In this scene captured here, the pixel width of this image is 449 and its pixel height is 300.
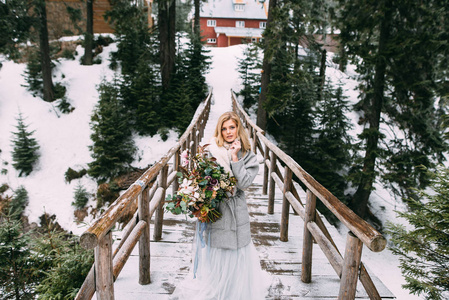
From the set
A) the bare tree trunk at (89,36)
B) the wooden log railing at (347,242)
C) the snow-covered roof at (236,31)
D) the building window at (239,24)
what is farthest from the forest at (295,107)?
the building window at (239,24)

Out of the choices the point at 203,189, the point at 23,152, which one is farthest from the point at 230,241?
the point at 23,152

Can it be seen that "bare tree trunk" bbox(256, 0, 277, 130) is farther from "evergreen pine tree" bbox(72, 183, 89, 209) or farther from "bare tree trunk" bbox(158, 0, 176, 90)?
"evergreen pine tree" bbox(72, 183, 89, 209)

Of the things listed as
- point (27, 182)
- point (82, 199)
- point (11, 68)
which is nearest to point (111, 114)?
point (82, 199)

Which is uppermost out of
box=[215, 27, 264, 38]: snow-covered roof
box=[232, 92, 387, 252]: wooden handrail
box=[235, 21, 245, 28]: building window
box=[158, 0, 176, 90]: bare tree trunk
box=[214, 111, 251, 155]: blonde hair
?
box=[235, 21, 245, 28]: building window

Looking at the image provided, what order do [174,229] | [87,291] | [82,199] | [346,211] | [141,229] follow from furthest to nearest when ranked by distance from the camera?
[82,199]
[174,229]
[141,229]
[346,211]
[87,291]

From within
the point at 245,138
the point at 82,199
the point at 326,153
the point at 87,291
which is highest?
the point at 245,138

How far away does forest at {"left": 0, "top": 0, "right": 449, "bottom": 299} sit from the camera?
180 inches

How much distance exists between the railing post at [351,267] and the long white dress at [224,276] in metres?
0.90

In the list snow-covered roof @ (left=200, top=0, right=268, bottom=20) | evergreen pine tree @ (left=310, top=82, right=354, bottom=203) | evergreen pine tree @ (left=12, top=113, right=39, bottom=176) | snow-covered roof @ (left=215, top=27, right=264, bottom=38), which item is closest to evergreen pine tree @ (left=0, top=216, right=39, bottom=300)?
evergreen pine tree @ (left=12, top=113, right=39, bottom=176)

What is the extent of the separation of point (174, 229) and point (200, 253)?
72.8 inches

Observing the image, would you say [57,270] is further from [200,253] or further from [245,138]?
[245,138]

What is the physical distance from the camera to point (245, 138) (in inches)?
112

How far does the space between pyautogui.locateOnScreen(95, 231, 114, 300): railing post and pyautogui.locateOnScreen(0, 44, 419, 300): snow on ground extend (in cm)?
942

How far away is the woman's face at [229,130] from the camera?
109 inches
